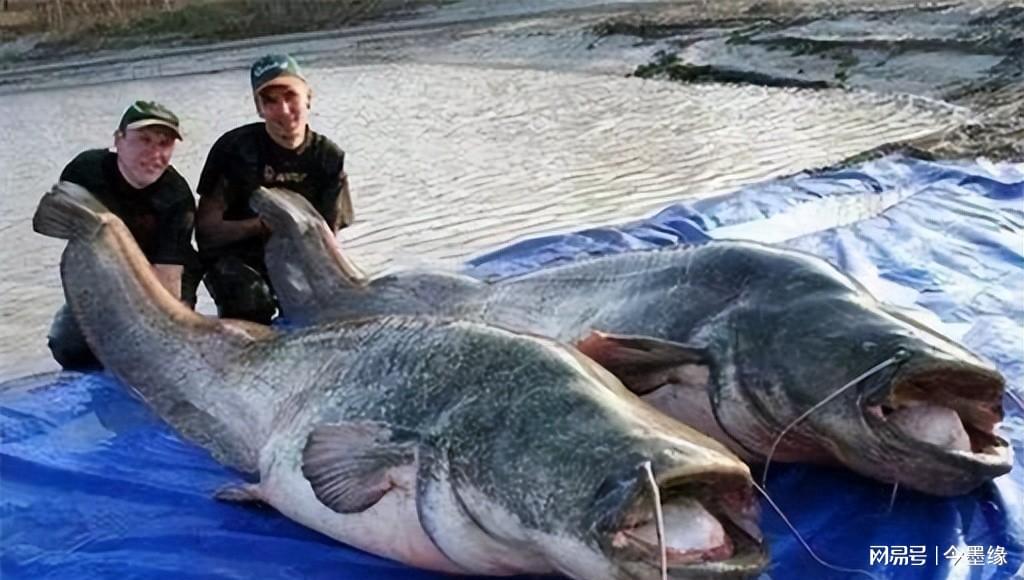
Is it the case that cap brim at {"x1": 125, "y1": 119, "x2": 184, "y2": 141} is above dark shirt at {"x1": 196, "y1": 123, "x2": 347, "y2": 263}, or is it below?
above

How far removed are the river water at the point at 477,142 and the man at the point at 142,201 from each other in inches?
25.8

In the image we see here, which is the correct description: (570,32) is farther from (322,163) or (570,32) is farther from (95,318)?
(95,318)

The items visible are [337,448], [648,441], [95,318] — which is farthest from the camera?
[95,318]

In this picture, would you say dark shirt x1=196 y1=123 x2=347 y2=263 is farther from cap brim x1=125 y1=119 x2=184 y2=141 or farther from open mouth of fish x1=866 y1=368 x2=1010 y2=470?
open mouth of fish x1=866 y1=368 x2=1010 y2=470

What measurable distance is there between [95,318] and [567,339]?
1308mm

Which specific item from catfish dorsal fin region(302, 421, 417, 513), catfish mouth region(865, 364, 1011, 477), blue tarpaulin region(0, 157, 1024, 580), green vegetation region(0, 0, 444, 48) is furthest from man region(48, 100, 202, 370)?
green vegetation region(0, 0, 444, 48)

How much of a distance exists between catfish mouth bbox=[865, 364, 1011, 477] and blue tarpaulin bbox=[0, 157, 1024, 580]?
23 centimetres

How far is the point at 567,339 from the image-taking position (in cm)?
311

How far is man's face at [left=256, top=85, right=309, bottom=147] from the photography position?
4.22 m

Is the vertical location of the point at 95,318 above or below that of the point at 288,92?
below

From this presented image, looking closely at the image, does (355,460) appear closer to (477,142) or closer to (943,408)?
(943,408)

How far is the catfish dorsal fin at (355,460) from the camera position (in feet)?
7.55

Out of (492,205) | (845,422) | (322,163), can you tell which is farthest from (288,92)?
(492,205)

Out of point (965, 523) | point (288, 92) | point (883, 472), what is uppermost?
point (288, 92)
